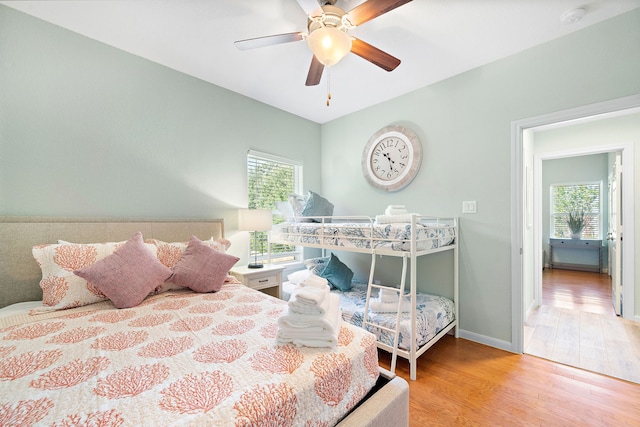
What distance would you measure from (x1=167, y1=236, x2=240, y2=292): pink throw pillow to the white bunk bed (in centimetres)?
93

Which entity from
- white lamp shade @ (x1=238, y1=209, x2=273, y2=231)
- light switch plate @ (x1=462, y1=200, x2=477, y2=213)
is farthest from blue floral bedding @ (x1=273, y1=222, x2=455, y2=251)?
white lamp shade @ (x1=238, y1=209, x2=273, y2=231)

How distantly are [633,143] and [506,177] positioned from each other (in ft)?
6.69

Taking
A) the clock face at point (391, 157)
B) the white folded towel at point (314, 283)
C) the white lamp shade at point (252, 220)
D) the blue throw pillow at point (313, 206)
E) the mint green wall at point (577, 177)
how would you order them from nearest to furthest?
the white folded towel at point (314, 283), the white lamp shade at point (252, 220), the clock face at point (391, 157), the blue throw pillow at point (313, 206), the mint green wall at point (577, 177)

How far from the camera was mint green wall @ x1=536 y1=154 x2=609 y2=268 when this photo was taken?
5301 millimetres

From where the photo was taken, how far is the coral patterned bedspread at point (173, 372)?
0.73m

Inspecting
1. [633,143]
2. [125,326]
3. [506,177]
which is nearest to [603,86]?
[506,177]

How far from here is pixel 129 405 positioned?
745mm

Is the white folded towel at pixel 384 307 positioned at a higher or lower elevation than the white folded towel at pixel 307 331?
lower

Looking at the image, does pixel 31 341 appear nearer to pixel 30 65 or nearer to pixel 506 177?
pixel 30 65

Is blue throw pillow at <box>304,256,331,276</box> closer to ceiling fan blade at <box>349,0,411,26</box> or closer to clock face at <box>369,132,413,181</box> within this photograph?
clock face at <box>369,132,413,181</box>

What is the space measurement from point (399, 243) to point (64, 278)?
2.23 meters

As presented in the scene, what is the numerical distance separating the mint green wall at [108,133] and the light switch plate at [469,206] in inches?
94.2

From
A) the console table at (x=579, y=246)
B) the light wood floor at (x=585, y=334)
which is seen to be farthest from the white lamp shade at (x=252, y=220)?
the console table at (x=579, y=246)

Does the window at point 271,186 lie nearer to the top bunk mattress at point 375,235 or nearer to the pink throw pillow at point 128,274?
the top bunk mattress at point 375,235
